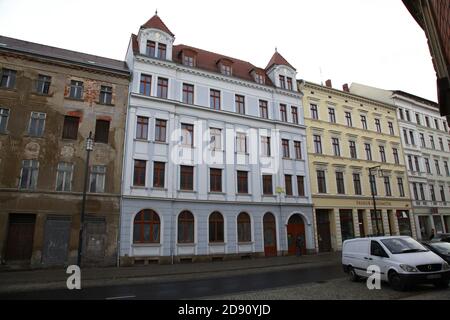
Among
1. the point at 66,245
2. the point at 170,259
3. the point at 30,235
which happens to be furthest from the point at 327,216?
the point at 30,235

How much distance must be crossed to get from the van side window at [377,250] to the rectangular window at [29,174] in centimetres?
2010

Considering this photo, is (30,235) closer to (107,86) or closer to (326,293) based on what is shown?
(107,86)

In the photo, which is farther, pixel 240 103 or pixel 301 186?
pixel 301 186

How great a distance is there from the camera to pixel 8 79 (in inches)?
827

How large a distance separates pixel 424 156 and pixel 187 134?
109 feet

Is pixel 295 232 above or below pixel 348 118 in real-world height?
below

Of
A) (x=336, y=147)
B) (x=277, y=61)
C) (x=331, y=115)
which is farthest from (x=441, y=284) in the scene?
(x=277, y=61)

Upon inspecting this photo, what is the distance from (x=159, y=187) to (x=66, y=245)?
7207mm

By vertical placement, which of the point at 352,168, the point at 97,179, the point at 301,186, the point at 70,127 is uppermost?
the point at 70,127

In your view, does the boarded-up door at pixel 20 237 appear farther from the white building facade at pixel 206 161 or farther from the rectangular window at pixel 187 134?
the rectangular window at pixel 187 134

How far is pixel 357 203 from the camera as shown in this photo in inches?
1244

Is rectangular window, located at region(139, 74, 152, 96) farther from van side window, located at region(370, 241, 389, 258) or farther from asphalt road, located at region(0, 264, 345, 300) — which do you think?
van side window, located at region(370, 241, 389, 258)

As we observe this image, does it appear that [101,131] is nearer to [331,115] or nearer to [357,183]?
[331,115]

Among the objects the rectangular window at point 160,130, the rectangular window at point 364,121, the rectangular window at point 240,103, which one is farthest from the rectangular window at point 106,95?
the rectangular window at point 364,121
